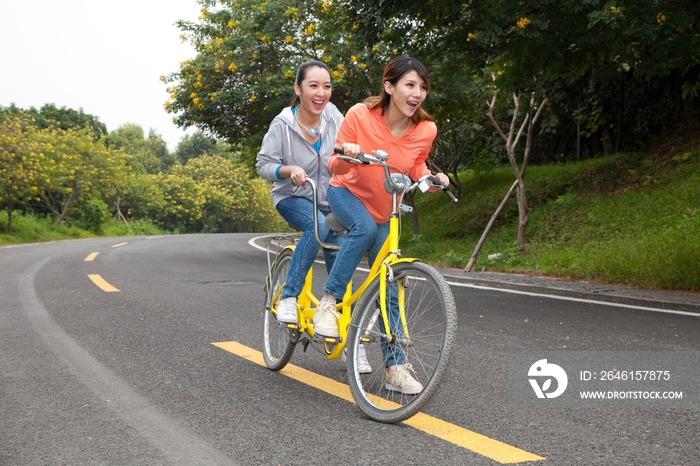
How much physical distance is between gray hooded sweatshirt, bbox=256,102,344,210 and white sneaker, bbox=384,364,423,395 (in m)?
1.18

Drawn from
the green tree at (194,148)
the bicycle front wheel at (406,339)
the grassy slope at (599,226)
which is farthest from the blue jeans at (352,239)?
the green tree at (194,148)

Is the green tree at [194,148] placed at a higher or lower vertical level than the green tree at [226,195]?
higher

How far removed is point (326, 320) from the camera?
404cm

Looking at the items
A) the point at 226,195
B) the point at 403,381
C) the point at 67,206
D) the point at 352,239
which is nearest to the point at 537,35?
the point at 352,239

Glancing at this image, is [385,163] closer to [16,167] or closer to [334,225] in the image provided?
[334,225]

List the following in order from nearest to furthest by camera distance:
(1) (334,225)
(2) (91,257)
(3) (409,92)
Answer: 1. (3) (409,92)
2. (1) (334,225)
3. (2) (91,257)

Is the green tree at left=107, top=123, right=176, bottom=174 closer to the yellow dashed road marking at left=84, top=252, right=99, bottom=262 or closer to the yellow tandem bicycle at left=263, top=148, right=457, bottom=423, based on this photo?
the yellow dashed road marking at left=84, top=252, right=99, bottom=262

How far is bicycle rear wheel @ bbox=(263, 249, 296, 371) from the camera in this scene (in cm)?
474

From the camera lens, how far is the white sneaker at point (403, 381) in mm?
3715

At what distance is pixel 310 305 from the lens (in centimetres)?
444

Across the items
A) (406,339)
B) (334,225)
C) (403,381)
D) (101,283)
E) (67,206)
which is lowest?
(101,283)

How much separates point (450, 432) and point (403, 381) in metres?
0.41

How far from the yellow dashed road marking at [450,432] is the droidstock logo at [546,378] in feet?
2.54

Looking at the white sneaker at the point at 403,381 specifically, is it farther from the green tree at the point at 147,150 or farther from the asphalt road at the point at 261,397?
the green tree at the point at 147,150
